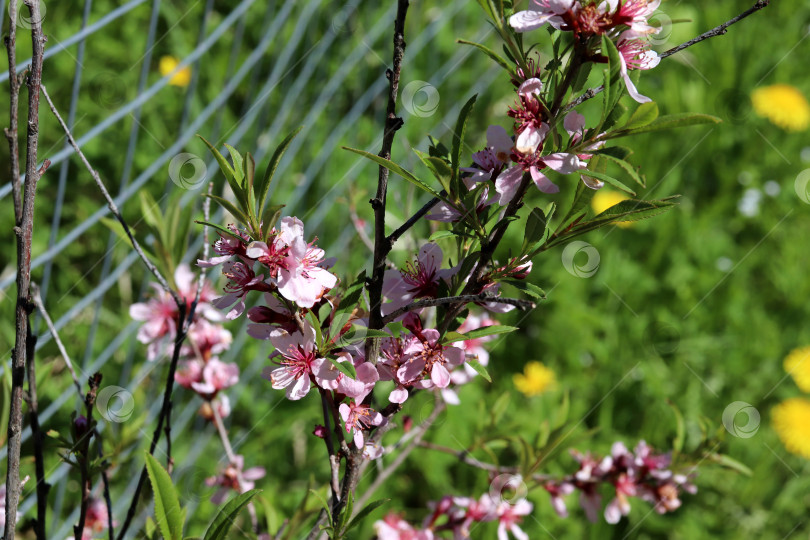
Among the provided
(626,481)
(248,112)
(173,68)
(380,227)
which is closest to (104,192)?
(380,227)

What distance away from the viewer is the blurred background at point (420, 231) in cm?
220

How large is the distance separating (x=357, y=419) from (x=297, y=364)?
0.09 m

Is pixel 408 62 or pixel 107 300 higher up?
pixel 408 62

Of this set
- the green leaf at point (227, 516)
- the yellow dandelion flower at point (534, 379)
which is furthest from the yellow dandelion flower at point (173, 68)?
the green leaf at point (227, 516)

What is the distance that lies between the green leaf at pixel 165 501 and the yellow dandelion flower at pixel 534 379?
73.4 inches

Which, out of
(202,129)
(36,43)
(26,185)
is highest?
(202,129)

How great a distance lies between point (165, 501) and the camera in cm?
78

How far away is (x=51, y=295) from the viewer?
2416 mm

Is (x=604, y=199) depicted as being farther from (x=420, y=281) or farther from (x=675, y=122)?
(x=675, y=122)

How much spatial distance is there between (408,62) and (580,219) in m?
2.59

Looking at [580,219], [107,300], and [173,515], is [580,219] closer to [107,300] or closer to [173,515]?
[173,515]

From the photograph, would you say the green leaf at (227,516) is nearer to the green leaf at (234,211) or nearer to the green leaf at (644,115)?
the green leaf at (234,211)

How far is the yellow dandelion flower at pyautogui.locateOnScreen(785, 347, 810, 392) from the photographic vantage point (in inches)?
107

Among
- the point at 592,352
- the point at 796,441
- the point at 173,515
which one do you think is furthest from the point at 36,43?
the point at 796,441
